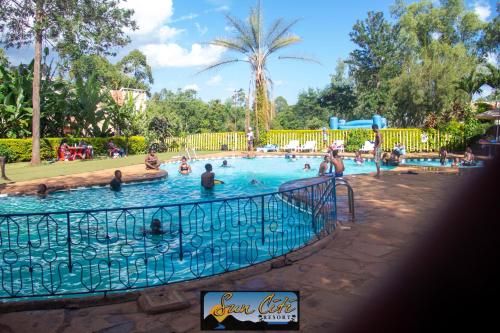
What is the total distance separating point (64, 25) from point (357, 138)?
19658 millimetres

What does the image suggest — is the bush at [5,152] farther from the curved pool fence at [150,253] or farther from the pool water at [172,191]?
the curved pool fence at [150,253]

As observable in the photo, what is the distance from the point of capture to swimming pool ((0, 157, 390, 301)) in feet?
19.7

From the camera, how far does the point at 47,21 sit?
2011 centimetres

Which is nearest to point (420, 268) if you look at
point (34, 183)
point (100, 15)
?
point (34, 183)

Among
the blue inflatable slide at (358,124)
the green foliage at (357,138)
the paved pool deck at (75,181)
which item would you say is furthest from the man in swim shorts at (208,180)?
the blue inflatable slide at (358,124)

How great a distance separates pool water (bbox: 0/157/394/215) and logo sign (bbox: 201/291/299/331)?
31.9 feet

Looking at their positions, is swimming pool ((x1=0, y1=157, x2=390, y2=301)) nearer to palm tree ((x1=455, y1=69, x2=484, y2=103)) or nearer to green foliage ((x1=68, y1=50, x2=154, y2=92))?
palm tree ((x1=455, y1=69, x2=484, y2=103))

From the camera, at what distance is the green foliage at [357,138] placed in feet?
89.7

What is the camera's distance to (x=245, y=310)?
319 centimetres

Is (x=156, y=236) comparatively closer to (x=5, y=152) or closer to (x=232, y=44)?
(x=5, y=152)

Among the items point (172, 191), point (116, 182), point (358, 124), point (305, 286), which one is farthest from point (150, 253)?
point (358, 124)

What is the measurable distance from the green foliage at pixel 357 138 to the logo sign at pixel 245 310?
991 inches

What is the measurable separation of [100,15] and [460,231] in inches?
887

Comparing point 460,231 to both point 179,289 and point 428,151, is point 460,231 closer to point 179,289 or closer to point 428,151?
point 179,289
